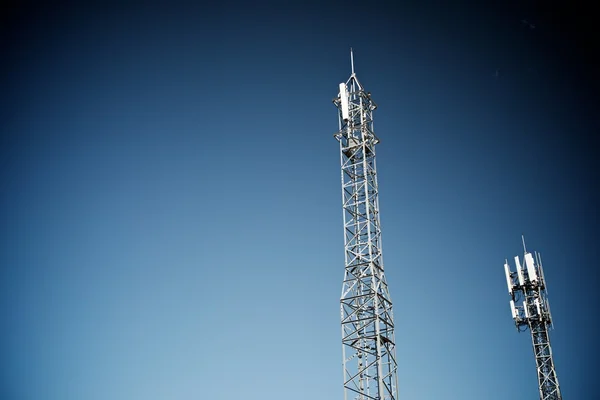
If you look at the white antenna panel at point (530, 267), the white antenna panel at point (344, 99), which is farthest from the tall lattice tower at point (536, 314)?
the white antenna panel at point (344, 99)

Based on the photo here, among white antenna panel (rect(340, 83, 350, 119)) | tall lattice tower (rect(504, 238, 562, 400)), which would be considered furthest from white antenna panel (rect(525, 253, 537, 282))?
white antenna panel (rect(340, 83, 350, 119))

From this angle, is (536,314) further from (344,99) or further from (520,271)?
(344,99)

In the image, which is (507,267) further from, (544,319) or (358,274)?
(358,274)

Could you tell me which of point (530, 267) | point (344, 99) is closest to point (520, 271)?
point (530, 267)

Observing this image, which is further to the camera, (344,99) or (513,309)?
(513,309)

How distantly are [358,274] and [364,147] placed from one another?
706 cm

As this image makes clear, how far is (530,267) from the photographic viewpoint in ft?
159

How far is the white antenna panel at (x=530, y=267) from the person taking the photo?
47.9 metres

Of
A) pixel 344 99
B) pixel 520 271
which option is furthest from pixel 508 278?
pixel 344 99

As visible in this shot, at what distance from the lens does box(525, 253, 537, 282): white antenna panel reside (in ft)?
157

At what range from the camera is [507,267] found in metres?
49.4

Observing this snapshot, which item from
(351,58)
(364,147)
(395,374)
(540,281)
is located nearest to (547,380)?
(540,281)

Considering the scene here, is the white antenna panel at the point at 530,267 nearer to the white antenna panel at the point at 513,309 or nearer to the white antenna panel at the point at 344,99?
the white antenna panel at the point at 513,309

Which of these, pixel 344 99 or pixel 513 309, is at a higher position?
pixel 344 99
